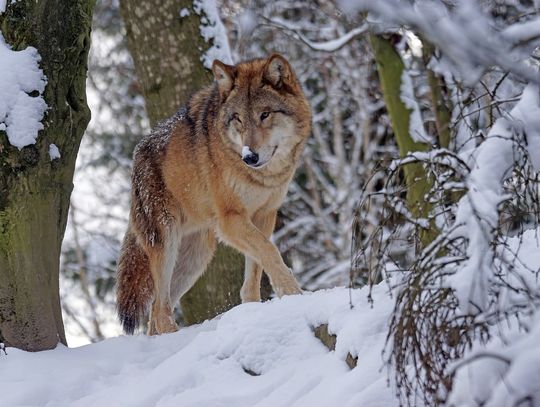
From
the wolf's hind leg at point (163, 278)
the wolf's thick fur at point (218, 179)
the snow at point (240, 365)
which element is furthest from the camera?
the wolf's hind leg at point (163, 278)

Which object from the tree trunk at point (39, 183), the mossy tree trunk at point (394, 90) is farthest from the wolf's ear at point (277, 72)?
the mossy tree trunk at point (394, 90)

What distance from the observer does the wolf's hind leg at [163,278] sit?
710 cm

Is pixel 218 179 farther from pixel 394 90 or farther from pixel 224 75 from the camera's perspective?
pixel 394 90

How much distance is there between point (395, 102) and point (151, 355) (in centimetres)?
582

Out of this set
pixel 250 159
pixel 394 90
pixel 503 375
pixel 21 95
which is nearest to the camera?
pixel 503 375

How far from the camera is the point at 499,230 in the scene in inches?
131

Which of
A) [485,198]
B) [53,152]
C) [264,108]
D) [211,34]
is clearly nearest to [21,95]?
[53,152]

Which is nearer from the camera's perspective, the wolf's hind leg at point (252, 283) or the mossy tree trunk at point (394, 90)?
the wolf's hind leg at point (252, 283)

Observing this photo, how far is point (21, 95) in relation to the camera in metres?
5.64

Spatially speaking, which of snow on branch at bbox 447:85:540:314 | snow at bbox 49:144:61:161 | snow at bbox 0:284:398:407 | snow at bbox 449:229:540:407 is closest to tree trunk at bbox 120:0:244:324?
snow at bbox 0:284:398:407

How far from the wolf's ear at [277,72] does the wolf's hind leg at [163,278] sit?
4.62 feet

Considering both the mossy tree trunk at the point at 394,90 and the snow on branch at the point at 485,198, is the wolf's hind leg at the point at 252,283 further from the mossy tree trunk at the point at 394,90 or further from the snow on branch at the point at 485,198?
the snow on branch at the point at 485,198

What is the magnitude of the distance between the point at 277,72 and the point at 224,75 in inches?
16.3

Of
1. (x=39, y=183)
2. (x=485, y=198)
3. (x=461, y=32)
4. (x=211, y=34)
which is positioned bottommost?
(x=485, y=198)
